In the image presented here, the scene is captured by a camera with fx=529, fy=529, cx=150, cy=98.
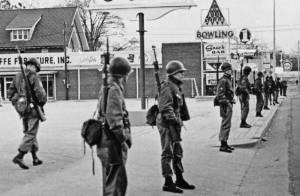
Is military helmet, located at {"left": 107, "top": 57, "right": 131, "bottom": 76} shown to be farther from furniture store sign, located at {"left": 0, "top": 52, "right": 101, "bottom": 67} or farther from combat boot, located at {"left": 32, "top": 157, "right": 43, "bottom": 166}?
furniture store sign, located at {"left": 0, "top": 52, "right": 101, "bottom": 67}

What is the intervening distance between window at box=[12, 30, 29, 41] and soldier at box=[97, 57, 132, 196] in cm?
5806

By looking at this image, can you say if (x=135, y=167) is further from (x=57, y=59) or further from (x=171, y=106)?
(x=57, y=59)

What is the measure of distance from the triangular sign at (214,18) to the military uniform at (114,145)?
2996 centimetres

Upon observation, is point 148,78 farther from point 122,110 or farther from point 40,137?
point 122,110

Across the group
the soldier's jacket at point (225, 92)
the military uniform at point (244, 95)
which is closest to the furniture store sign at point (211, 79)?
the military uniform at point (244, 95)

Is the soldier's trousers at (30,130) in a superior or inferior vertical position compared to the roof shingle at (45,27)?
inferior

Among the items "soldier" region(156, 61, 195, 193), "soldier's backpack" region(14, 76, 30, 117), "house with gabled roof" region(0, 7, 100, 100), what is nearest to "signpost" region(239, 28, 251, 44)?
"house with gabled roof" region(0, 7, 100, 100)

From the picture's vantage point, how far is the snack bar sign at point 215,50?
47219mm

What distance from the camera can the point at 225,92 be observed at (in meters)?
11.2

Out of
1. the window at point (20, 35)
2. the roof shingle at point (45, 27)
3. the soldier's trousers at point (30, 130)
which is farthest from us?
the window at point (20, 35)

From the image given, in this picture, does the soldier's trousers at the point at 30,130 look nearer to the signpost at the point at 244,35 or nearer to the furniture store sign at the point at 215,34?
the furniture store sign at the point at 215,34

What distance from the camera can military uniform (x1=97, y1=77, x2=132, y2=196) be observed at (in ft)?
17.2

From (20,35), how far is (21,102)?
54.8m

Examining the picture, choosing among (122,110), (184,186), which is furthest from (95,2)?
(122,110)
